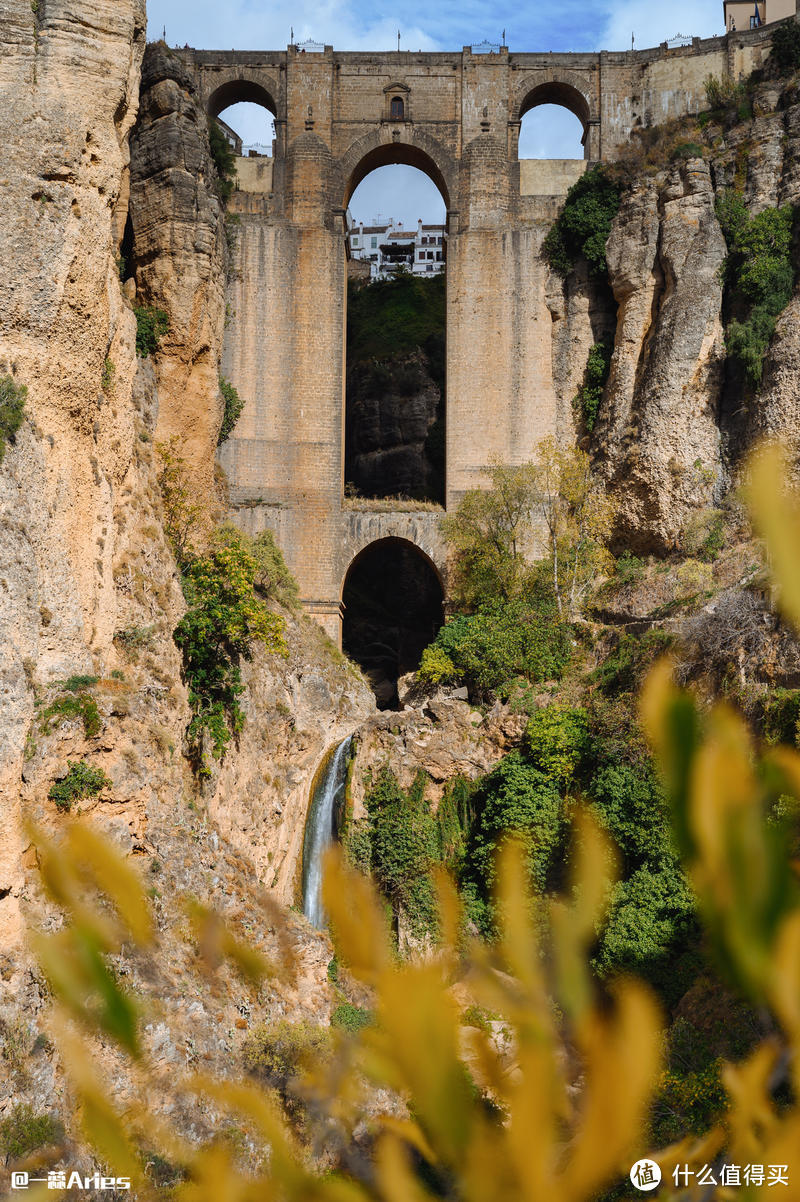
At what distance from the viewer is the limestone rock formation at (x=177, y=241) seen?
20969 mm

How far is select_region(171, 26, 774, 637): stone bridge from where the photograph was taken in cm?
2614

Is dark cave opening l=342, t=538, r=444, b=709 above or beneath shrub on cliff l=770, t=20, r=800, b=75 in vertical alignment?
beneath

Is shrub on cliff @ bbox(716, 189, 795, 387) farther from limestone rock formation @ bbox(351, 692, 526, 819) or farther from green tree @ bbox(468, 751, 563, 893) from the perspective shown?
green tree @ bbox(468, 751, 563, 893)

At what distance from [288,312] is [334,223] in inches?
101

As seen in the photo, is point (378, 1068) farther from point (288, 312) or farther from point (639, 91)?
point (639, 91)

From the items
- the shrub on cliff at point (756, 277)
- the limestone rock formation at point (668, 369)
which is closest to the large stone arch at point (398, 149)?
the limestone rock formation at point (668, 369)

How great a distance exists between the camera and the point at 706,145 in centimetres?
2573

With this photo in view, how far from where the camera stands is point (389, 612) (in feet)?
107

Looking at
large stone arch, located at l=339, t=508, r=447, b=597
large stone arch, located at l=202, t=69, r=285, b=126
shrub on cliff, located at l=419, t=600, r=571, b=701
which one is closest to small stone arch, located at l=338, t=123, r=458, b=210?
large stone arch, located at l=202, t=69, r=285, b=126

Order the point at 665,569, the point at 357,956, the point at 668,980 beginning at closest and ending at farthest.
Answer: the point at 357,956 < the point at 668,980 < the point at 665,569

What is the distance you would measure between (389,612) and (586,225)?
12.2m

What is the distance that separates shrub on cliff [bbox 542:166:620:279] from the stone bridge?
1.33ft

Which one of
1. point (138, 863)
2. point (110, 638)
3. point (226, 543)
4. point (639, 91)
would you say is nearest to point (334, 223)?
point (639, 91)

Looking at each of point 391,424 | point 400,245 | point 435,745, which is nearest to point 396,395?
point 391,424
